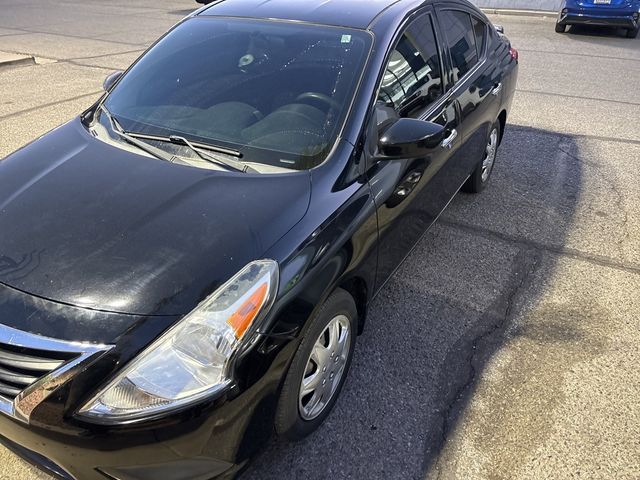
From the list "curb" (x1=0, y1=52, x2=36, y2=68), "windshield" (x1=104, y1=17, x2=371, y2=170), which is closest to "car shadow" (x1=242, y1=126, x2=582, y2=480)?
"windshield" (x1=104, y1=17, x2=371, y2=170)

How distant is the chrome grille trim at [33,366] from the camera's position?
1.59 meters

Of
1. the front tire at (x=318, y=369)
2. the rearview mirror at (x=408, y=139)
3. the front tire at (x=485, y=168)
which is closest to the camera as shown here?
the front tire at (x=318, y=369)

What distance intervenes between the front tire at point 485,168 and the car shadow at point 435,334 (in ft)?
0.34

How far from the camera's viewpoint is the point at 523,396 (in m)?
2.60

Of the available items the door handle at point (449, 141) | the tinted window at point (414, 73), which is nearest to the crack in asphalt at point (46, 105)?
the tinted window at point (414, 73)

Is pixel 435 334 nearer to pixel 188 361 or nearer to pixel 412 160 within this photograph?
pixel 412 160

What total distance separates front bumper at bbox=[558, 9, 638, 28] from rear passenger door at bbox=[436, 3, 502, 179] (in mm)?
9517

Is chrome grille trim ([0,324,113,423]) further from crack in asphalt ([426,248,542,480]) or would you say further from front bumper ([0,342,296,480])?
crack in asphalt ([426,248,542,480])

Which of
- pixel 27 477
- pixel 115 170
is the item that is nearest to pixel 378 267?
pixel 115 170

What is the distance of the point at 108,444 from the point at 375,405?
130 cm

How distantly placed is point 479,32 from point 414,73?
1.55 m

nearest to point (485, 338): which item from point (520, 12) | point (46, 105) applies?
point (46, 105)

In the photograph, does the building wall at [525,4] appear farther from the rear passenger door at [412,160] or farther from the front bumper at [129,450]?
the front bumper at [129,450]

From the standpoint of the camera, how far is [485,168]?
15.1ft
